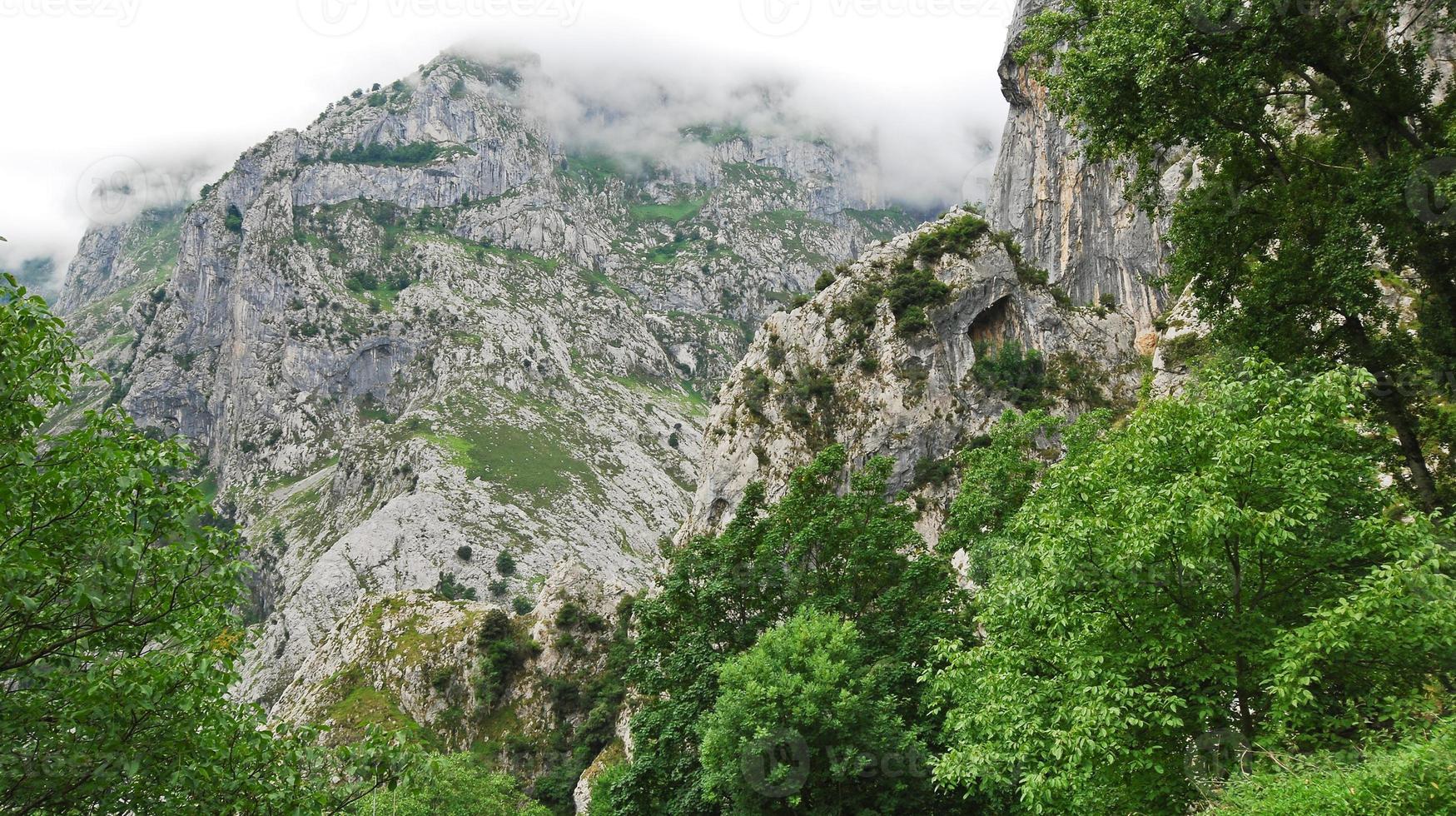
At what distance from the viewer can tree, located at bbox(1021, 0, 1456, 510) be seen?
1491 cm

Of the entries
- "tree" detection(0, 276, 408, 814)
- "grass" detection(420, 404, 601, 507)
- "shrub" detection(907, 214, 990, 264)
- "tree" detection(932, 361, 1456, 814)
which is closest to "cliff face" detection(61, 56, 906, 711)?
"grass" detection(420, 404, 601, 507)

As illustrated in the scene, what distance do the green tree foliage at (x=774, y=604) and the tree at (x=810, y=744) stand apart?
1.18 meters

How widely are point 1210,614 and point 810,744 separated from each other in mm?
10217

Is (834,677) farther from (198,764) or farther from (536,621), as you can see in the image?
(536,621)

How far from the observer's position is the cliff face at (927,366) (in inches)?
2653

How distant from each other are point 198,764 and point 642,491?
151m

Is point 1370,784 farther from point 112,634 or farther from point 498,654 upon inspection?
point 498,654

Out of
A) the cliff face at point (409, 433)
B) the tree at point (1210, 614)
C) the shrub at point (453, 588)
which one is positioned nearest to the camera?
the tree at point (1210, 614)

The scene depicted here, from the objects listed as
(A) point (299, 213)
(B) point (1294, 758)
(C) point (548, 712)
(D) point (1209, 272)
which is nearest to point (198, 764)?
(B) point (1294, 758)

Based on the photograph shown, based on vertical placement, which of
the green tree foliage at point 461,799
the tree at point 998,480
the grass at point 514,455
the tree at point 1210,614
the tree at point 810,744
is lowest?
the green tree foliage at point 461,799

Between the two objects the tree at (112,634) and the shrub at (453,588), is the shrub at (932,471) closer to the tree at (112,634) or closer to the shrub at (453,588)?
the tree at (112,634)

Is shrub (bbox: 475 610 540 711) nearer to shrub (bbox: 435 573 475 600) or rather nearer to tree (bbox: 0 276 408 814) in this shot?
shrub (bbox: 435 573 475 600)

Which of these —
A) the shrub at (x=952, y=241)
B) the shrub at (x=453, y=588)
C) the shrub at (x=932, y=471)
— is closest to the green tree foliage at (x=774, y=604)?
the shrub at (x=932, y=471)

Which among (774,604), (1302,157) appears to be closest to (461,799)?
(774,604)
